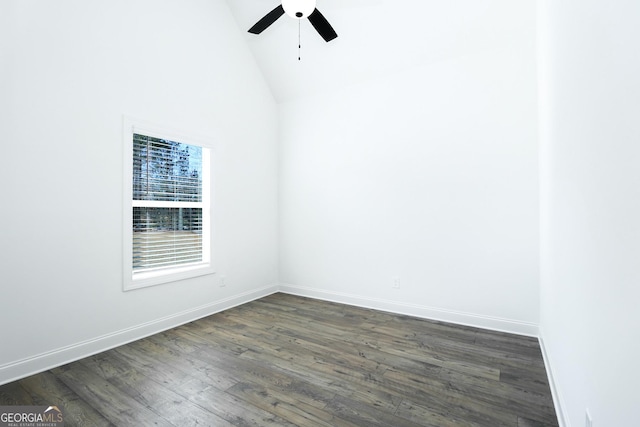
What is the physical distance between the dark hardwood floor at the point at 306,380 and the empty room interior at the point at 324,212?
0.02 meters

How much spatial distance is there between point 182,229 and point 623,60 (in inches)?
140

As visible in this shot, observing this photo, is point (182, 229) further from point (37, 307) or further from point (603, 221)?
point (603, 221)

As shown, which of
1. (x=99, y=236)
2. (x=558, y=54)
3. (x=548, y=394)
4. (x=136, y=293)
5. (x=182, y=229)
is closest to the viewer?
(x=558, y=54)

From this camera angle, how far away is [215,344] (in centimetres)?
270

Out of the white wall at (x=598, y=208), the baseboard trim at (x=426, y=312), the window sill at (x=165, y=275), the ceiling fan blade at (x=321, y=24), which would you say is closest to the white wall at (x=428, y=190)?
the baseboard trim at (x=426, y=312)

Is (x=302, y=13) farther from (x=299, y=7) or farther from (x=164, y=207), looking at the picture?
(x=164, y=207)

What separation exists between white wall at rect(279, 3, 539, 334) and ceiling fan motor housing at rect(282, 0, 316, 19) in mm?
1369

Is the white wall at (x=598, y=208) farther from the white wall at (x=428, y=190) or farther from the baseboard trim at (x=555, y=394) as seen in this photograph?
the white wall at (x=428, y=190)

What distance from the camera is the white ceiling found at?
2.84 metres

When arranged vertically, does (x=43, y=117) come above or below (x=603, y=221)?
above

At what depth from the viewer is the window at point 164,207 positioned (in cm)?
281

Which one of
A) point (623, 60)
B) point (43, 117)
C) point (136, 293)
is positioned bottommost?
point (136, 293)

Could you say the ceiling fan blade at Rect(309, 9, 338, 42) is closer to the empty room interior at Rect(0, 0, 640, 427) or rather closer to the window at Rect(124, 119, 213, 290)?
the empty room interior at Rect(0, 0, 640, 427)

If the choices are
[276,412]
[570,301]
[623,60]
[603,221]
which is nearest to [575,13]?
[623,60]
